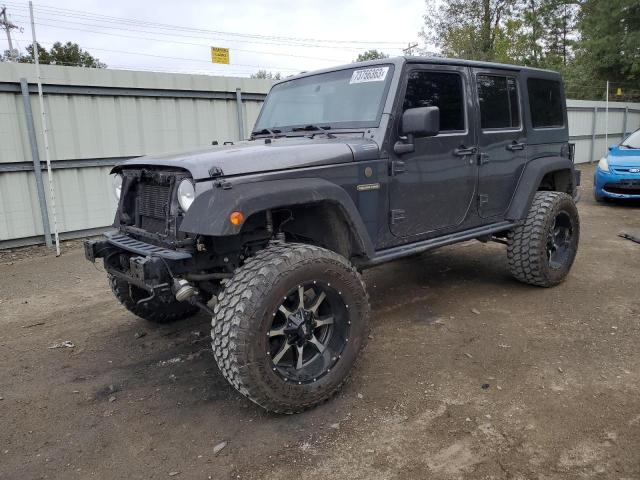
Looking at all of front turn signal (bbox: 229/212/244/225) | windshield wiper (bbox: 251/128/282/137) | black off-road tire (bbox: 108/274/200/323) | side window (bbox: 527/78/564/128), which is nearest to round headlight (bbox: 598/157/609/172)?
side window (bbox: 527/78/564/128)

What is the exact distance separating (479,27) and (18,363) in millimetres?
31869

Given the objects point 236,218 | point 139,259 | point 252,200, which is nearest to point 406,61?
point 252,200

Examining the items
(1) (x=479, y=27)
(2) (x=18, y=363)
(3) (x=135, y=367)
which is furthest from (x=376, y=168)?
(1) (x=479, y=27)

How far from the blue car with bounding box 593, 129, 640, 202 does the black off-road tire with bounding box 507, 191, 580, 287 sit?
17.7 feet

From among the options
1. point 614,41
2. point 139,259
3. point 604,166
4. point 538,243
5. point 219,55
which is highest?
point 614,41

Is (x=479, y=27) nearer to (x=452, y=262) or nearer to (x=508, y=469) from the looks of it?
(x=452, y=262)

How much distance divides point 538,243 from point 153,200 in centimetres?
337

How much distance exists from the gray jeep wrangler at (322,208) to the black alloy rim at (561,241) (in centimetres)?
25

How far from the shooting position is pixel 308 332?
2859 millimetres

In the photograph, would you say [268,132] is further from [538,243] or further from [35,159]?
[35,159]

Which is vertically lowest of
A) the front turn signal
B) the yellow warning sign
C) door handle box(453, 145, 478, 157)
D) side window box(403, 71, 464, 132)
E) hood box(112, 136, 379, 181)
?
the front turn signal

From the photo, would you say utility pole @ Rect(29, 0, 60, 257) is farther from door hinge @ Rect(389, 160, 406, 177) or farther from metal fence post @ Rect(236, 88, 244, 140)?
door hinge @ Rect(389, 160, 406, 177)

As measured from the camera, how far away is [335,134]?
3.51 metres

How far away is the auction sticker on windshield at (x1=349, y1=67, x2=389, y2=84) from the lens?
3.51 m
